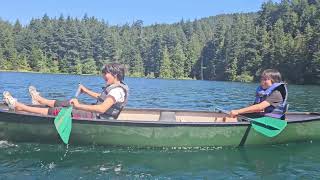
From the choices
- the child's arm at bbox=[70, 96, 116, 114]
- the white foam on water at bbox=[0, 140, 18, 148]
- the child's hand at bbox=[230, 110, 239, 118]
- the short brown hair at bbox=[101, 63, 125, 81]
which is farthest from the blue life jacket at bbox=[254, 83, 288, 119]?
the white foam on water at bbox=[0, 140, 18, 148]

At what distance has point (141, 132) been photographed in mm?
10484

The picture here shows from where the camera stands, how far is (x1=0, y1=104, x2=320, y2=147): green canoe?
10148 millimetres

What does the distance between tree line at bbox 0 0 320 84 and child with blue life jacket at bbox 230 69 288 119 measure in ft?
212

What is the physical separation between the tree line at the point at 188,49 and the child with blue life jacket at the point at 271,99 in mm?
64684

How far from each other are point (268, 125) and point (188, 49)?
404 feet

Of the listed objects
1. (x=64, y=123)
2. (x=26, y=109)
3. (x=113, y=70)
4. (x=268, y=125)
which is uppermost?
(x=113, y=70)

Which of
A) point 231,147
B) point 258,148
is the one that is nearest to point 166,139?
point 231,147

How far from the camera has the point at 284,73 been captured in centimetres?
8150

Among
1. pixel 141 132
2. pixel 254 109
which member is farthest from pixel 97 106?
pixel 254 109

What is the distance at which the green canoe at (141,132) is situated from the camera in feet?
33.3

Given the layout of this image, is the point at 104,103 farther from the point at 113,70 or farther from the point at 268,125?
the point at 268,125

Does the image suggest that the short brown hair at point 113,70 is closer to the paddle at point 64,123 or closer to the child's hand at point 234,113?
the paddle at point 64,123

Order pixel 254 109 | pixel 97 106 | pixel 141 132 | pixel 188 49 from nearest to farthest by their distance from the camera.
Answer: pixel 97 106 < pixel 141 132 < pixel 254 109 < pixel 188 49

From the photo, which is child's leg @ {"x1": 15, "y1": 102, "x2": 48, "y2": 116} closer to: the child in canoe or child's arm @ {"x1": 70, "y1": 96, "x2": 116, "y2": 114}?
the child in canoe
